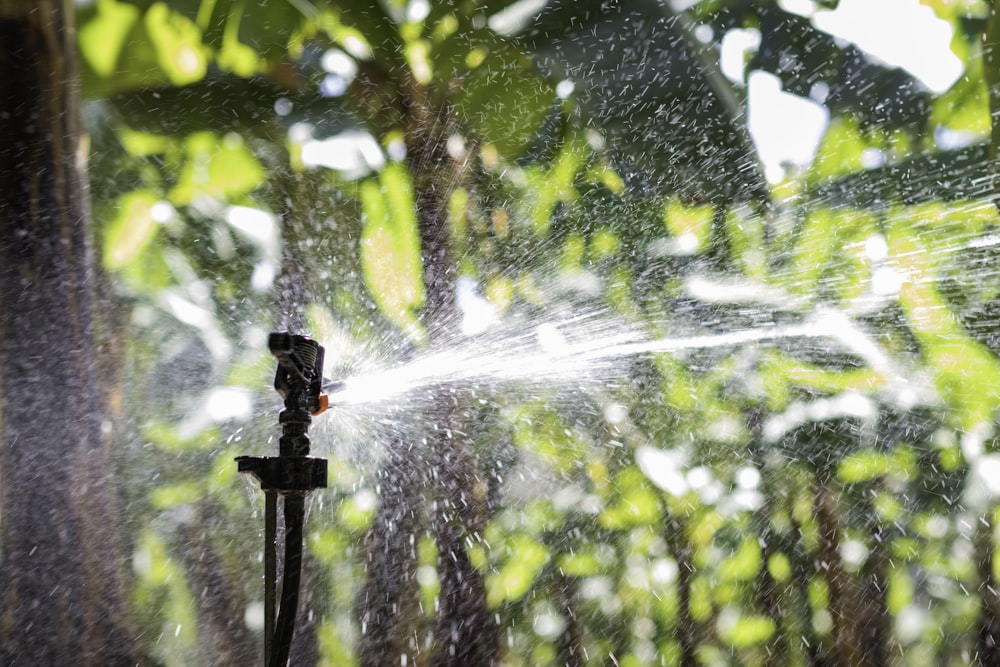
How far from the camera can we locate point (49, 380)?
3.42 feet

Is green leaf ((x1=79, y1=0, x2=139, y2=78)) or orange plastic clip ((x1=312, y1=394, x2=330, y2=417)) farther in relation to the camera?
green leaf ((x1=79, y1=0, x2=139, y2=78))

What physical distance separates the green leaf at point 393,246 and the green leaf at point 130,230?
393 millimetres

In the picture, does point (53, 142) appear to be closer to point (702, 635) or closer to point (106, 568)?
point (106, 568)

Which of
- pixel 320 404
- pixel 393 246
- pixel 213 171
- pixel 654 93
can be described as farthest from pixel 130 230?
pixel 654 93

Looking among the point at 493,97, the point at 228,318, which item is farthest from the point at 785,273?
the point at 228,318

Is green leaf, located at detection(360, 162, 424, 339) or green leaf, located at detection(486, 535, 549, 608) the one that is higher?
green leaf, located at detection(360, 162, 424, 339)

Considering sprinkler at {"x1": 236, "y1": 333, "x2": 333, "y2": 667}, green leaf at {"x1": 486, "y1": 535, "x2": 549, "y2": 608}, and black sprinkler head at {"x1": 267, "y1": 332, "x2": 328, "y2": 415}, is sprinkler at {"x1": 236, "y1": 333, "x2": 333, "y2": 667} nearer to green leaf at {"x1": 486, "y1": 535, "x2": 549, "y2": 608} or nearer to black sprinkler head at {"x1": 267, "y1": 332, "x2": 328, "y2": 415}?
black sprinkler head at {"x1": 267, "y1": 332, "x2": 328, "y2": 415}

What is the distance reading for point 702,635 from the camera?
1360mm

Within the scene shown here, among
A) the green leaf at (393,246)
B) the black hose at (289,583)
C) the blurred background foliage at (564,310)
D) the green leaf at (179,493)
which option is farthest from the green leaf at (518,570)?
the black hose at (289,583)

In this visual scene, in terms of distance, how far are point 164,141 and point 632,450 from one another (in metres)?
1.13

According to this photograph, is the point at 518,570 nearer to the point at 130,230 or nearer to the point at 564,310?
the point at 564,310

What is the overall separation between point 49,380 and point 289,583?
669 mm

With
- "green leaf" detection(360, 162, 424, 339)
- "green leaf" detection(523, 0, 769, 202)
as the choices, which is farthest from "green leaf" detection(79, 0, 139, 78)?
"green leaf" detection(523, 0, 769, 202)

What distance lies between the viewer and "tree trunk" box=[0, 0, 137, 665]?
3.04 feet
